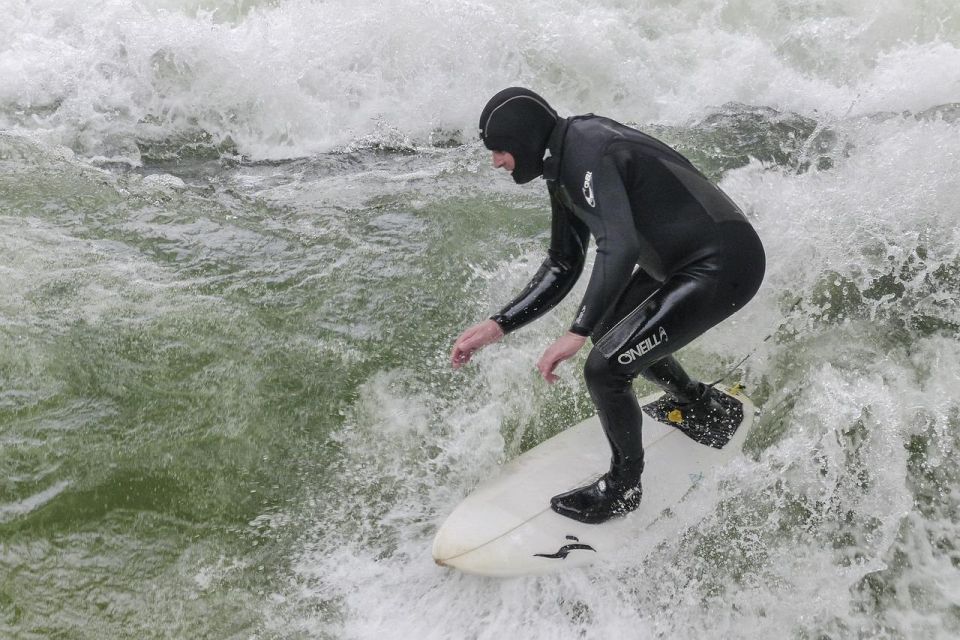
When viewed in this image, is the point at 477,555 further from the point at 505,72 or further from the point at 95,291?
the point at 505,72

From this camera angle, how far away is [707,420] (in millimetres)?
4398

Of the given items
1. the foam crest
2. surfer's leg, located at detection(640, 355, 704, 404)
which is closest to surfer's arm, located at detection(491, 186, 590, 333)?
surfer's leg, located at detection(640, 355, 704, 404)

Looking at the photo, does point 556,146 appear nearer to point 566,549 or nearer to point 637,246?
point 637,246

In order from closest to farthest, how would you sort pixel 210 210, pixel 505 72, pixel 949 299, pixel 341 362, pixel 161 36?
pixel 341 362, pixel 949 299, pixel 210 210, pixel 161 36, pixel 505 72

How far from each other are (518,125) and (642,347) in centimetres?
106

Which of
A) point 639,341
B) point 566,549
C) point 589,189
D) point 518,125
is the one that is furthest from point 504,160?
point 566,549

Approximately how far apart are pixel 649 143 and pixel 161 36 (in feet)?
24.2

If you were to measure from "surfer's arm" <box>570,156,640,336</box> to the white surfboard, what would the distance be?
119 cm

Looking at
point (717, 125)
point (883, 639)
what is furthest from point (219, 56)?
point (883, 639)

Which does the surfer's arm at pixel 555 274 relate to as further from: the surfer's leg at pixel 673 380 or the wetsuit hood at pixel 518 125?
the surfer's leg at pixel 673 380

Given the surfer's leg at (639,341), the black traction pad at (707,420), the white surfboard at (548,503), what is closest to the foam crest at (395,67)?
the black traction pad at (707,420)

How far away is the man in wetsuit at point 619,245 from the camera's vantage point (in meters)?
3.05

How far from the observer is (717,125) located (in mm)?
8125

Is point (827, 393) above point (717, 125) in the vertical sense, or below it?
below
